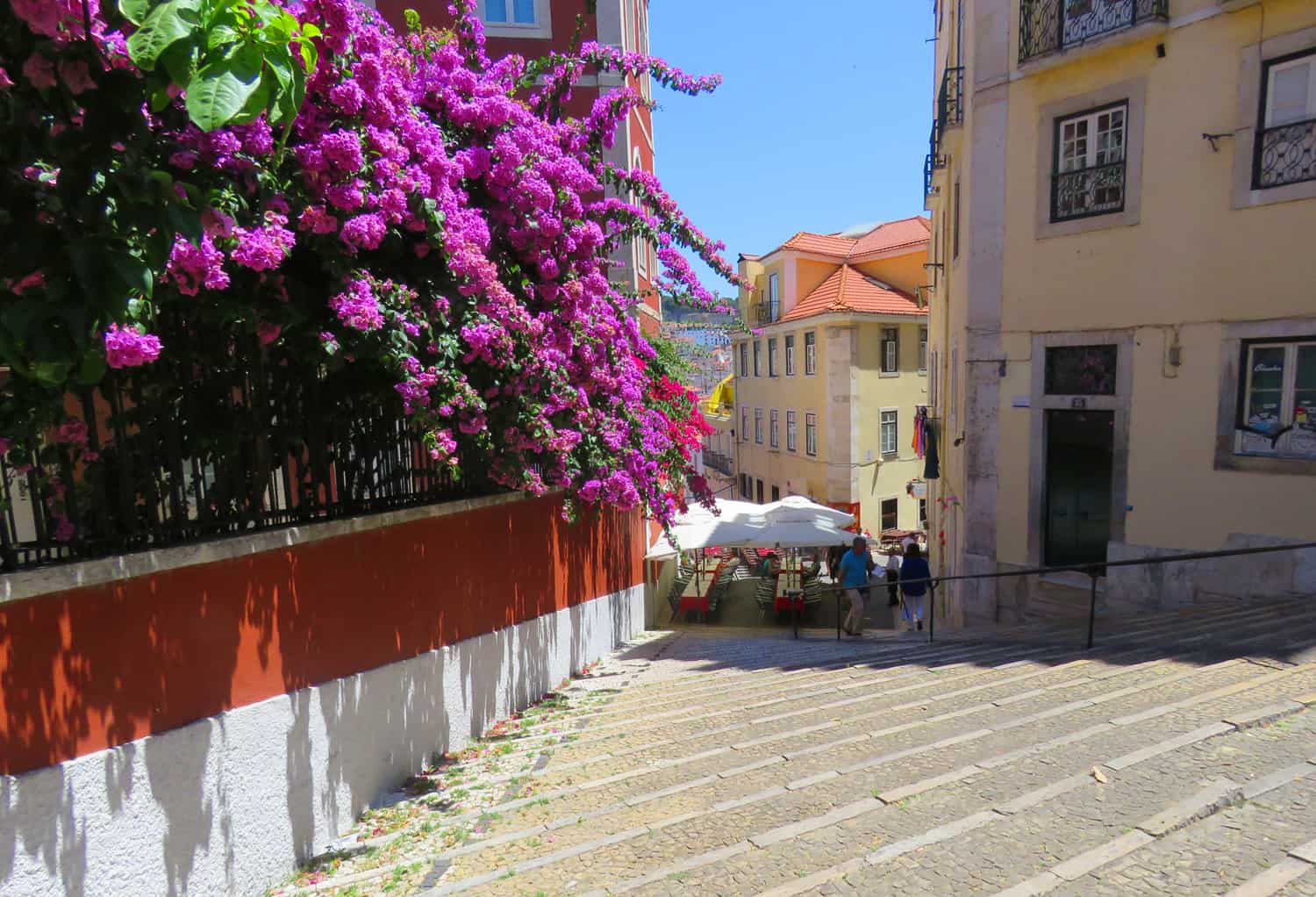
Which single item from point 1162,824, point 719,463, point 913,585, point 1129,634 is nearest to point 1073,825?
point 1162,824

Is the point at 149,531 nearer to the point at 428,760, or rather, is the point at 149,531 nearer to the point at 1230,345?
the point at 428,760

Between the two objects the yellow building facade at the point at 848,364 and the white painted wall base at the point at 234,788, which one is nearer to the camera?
the white painted wall base at the point at 234,788

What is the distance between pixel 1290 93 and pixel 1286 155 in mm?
664

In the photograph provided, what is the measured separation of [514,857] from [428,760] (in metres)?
1.91

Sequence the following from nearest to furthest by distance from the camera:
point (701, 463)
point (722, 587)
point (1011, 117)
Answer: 1. point (1011, 117)
2. point (722, 587)
3. point (701, 463)

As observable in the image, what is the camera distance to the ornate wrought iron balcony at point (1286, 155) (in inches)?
291

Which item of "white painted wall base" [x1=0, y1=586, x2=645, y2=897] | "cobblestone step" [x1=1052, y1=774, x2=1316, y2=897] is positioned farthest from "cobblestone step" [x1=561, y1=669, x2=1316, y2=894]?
"white painted wall base" [x1=0, y1=586, x2=645, y2=897]

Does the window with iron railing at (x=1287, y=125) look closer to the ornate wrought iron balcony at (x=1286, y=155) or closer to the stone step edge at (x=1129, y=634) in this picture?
the ornate wrought iron balcony at (x=1286, y=155)

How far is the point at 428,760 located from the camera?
199 inches

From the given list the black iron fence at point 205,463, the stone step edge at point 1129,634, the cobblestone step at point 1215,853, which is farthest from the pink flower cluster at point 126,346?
the stone step edge at point 1129,634

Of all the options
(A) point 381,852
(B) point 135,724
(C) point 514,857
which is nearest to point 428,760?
(A) point 381,852

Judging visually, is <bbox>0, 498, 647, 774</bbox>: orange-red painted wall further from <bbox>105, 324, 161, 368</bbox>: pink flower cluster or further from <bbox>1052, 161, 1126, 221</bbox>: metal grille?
<bbox>1052, 161, 1126, 221</bbox>: metal grille

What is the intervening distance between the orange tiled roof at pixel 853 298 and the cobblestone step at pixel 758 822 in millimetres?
21707

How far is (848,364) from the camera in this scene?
24422 millimetres
